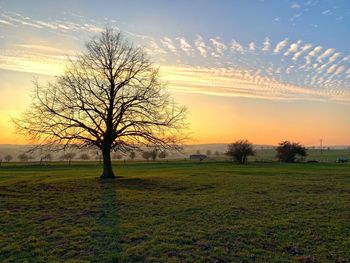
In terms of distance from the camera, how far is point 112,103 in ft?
103

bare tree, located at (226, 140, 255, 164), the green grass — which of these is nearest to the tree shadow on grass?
the green grass

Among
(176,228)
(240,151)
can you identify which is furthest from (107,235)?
(240,151)

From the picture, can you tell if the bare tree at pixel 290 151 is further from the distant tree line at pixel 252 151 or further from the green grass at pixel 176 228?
the green grass at pixel 176 228

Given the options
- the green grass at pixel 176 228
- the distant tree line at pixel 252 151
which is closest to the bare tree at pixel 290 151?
the distant tree line at pixel 252 151

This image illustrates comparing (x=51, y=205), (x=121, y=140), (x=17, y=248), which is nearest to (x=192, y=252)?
(x=17, y=248)

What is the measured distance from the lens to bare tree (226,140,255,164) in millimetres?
75062

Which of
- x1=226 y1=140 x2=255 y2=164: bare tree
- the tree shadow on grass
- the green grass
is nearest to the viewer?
the tree shadow on grass

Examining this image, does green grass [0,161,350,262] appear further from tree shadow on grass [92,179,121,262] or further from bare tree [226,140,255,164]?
bare tree [226,140,255,164]

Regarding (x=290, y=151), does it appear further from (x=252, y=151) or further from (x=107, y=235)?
(x=107, y=235)

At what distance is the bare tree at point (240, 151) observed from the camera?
75062 mm

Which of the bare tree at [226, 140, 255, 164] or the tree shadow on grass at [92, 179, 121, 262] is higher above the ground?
the bare tree at [226, 140, 255, 164]

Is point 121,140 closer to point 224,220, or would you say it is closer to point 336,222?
point 224,220

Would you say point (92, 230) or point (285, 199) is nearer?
point (92, 230)

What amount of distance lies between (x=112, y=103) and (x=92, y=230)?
A: 20.8m
